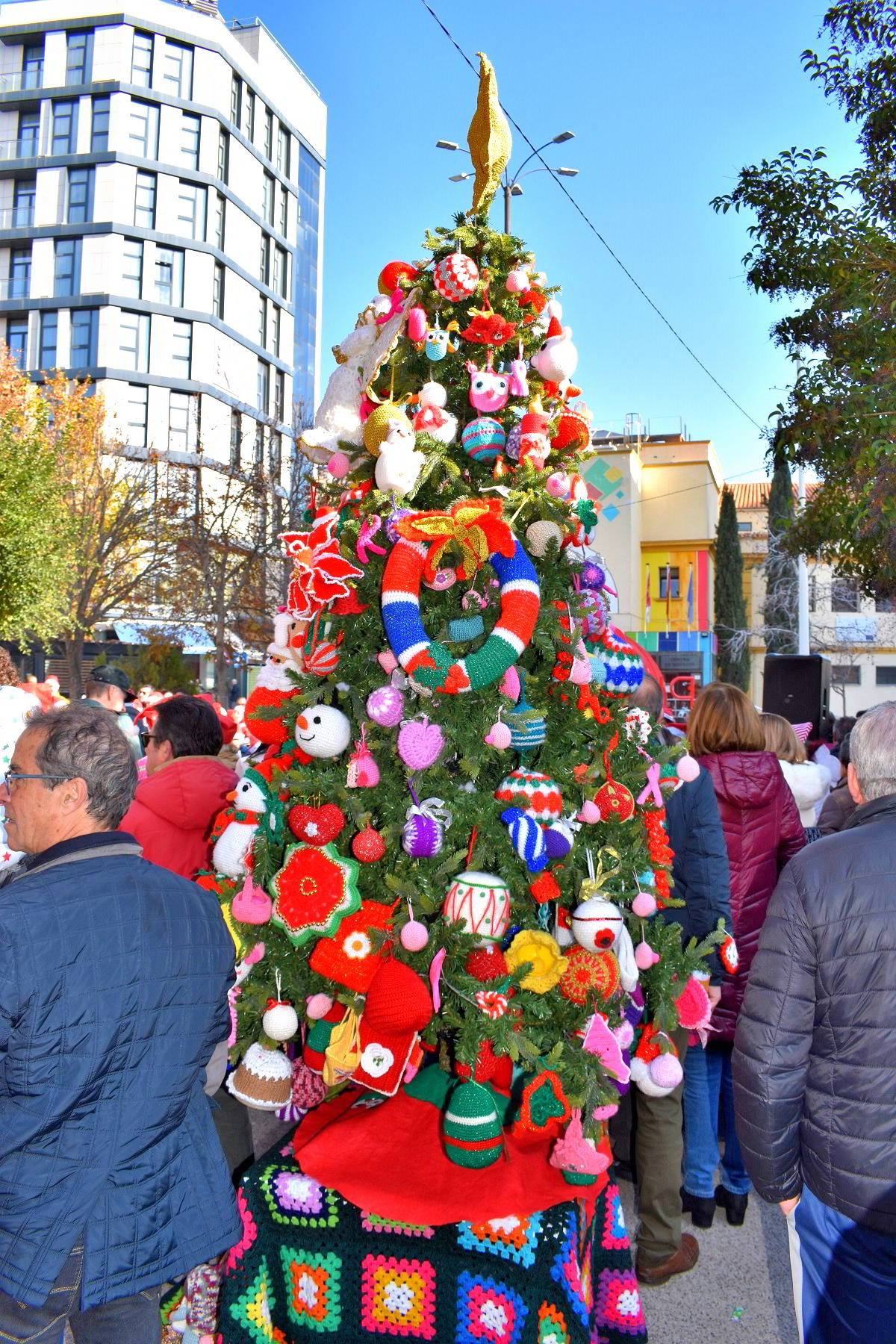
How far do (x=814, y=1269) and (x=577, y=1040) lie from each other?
35.1 inches

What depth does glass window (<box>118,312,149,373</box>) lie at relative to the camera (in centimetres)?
3503

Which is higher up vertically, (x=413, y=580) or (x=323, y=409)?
(x=323, y=409)

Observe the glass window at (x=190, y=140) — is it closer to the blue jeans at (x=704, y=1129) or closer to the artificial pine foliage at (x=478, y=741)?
the artificial pine foliage at (x=478, y=741)

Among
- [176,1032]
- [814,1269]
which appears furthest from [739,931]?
[176,1032]

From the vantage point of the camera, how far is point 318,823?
9.12 feet

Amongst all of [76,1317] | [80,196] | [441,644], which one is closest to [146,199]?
[80,196]

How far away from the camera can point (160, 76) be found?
3625 centimetres

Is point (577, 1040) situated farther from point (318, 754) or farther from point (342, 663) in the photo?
point (342, 663)

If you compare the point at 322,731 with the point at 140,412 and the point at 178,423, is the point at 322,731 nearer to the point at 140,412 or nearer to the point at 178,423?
→ the point at 140,412

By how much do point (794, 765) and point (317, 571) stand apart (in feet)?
9.08

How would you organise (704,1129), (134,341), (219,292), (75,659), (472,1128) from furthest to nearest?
1. (219,292)
2. (134,341)
3. (75,659)
4. (704,1129)
5. (472,1128)

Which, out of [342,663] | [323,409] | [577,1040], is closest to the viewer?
[577,1040]

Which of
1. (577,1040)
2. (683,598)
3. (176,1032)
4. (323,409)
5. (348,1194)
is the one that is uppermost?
(683,598)

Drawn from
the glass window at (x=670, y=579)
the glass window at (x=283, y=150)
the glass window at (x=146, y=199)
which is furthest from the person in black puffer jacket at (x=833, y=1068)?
the glass window at (x=283, y=150)
